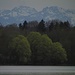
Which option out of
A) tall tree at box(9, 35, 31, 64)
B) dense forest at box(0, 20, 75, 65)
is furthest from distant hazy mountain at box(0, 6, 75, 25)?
tall tree at box(9, 35, 31, 64)

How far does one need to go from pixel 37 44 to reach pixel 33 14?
829mm

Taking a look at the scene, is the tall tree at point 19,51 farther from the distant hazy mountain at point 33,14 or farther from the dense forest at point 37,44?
the distant hazy mountain at point 33,14

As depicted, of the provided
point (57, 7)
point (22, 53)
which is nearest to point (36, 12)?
point (57, 7)

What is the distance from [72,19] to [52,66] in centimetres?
141

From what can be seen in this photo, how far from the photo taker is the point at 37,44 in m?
8.80

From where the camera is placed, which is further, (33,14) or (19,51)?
(33,14)

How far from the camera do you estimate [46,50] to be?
874 centimetres

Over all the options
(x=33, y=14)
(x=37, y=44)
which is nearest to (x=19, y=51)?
(x=37, y=44)

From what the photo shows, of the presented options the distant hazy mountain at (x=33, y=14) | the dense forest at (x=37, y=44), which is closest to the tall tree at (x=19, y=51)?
the dense forest at (x=37, y=44)

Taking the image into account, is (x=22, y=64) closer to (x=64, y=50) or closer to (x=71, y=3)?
(x=64, y=50)

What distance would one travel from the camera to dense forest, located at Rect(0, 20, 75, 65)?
8.66 metres

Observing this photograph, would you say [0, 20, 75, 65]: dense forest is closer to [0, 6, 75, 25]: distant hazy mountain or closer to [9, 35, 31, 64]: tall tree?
[9, 35, 31, 64]: tall tree

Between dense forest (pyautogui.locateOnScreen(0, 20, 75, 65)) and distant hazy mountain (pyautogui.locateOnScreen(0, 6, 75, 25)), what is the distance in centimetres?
12

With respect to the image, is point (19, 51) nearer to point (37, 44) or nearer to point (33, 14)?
point (37, 44)
